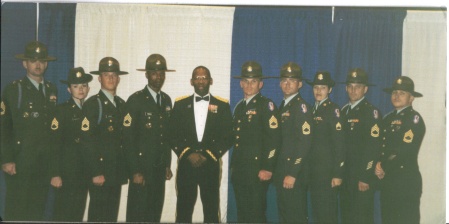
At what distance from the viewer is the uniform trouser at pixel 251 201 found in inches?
A: 161

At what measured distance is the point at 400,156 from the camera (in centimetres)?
406

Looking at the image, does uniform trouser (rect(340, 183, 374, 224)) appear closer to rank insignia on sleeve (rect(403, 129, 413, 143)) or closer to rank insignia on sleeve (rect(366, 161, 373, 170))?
rank insignia on sleeve (rect(366, 161, 373, 170))

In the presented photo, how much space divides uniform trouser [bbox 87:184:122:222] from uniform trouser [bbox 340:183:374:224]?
1.78 metres

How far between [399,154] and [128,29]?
2345 mm

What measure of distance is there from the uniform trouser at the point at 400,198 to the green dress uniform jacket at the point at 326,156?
384 mm

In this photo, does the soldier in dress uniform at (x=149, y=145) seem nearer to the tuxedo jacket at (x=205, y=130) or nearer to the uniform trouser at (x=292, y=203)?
the tuxedo jacket at (x=205, y=130)

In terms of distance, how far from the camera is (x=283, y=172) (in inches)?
160

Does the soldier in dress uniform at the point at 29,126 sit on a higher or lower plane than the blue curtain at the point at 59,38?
lower

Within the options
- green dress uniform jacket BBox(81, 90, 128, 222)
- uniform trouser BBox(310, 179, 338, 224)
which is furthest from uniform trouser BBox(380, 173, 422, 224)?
green dress uniform jacket BBox(81, 90, 128, 222)

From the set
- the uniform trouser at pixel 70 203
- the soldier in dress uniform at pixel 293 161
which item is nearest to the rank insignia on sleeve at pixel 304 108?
the soldier in dress uniform at pixel 293 161

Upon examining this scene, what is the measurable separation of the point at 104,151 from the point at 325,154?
173cm

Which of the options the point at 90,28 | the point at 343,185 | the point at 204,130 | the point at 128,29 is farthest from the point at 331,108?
the point at 90,28

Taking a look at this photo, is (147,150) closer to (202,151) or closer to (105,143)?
(105,143)

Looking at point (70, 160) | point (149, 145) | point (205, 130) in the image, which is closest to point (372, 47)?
point (205, 130)
